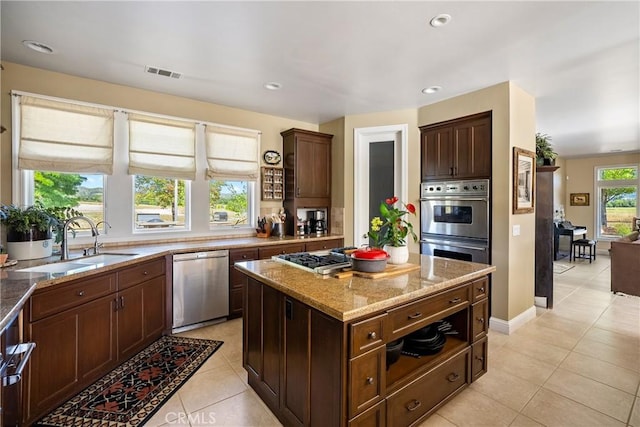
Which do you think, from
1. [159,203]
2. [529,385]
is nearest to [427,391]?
[529,385]

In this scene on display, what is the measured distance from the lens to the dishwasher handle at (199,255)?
10.1 ft

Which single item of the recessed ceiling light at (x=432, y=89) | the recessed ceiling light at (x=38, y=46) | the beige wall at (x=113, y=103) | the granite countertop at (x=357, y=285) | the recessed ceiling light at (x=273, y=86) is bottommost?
the granite countertop at (x=357, y=285)

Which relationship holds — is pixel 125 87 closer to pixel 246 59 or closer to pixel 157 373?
pixel 246 59

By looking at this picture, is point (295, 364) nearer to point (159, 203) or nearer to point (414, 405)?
point (414, 405)

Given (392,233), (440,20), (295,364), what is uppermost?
(440,20)

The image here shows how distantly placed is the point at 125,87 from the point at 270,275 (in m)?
2.97

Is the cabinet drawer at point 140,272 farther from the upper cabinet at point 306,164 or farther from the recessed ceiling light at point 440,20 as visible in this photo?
the recessed ceiling light at point 440,20

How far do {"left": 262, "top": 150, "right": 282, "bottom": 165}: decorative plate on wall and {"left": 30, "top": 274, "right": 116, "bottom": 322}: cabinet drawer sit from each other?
8.39 feet

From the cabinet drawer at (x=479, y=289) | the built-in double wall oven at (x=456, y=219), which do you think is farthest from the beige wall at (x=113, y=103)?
the cabinet drawer at (x=479, y=289)

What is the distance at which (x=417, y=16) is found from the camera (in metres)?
2.05

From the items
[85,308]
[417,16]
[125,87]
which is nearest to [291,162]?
[125,87]

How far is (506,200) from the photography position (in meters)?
3.19

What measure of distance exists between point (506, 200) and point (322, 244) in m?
2.33

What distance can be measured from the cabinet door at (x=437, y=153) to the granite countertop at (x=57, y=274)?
67.6 inches
